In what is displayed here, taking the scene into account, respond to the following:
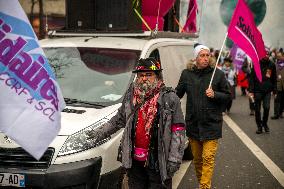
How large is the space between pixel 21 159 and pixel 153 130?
1385mm

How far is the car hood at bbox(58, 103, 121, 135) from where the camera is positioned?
4.87m

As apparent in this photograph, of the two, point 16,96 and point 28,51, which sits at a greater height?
point 28,51

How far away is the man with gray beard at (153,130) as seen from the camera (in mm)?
4328

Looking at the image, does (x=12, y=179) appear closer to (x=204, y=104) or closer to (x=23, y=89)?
(x=23, y=89)

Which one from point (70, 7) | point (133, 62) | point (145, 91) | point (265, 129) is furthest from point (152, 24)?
point (145, 91)

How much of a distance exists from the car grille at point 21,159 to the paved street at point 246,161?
2.53 meters

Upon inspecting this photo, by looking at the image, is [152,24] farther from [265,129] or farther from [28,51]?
[28,51]

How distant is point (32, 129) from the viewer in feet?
10.5

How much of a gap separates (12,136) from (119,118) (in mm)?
1634

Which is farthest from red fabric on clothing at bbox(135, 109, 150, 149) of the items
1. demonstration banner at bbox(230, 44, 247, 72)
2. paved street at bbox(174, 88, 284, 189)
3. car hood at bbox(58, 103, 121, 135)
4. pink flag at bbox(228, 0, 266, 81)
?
demonstration banner at bbox(230, 44, 247, 72)

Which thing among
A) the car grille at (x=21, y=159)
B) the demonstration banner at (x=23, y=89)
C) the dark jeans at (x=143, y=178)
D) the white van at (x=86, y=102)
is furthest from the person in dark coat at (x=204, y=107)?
the demonstration banner at (x=23, y=89)

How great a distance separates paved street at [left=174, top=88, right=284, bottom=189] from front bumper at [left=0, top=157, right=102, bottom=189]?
224 centimetres

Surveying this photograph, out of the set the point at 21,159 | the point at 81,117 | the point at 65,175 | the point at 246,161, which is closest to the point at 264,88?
the point at 246,161

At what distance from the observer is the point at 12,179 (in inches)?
184
